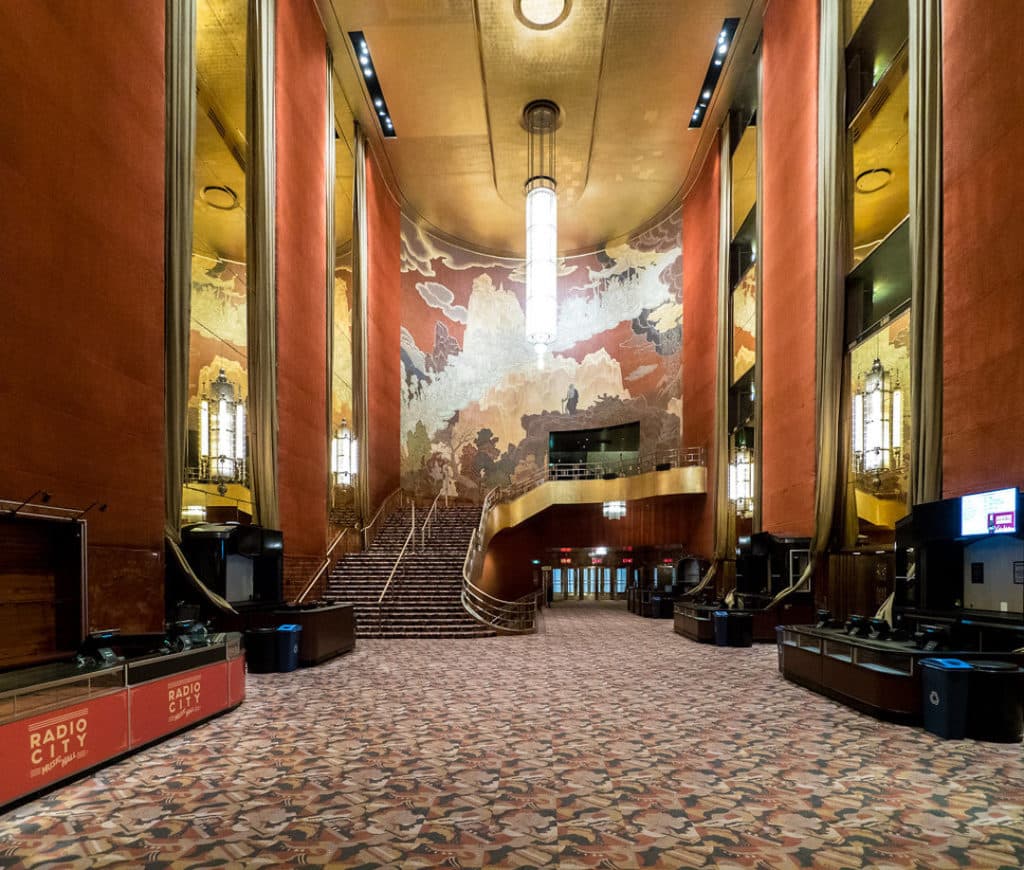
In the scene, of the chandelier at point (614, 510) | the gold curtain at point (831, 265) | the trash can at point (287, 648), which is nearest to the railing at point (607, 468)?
the chandelier at point (614, 510)

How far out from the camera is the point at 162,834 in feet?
11.9

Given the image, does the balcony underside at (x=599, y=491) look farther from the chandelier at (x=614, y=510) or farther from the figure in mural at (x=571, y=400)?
the figure in mural at (x=571, y=400)

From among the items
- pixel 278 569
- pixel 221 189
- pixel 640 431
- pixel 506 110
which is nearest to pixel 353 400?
pixel 221 189

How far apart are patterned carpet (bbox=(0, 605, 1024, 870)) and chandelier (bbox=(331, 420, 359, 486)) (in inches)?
440

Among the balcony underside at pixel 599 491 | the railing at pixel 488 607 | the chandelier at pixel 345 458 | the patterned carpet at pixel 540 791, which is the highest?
the chandelier at pixel 345 458

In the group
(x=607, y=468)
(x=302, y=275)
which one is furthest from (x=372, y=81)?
(x=607, y=468)

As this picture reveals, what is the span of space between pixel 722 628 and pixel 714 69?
1428cm

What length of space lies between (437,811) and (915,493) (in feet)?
25.0

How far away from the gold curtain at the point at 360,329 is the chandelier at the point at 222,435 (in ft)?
10.0

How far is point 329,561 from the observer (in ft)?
51.5

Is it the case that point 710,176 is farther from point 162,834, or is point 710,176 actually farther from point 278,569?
point 162,834

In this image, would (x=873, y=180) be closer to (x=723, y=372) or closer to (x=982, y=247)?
(x=723, y=372)

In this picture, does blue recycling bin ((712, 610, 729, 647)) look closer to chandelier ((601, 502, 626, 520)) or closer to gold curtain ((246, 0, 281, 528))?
gold curtain ((246, 0, 281, 528))

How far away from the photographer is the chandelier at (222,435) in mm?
15602
